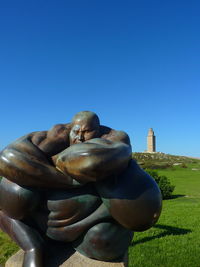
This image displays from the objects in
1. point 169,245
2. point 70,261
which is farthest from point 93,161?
point 169,245

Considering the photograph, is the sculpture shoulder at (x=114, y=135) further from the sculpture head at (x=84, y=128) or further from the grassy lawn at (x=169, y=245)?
the grassy lawn at (x=169, y=245)

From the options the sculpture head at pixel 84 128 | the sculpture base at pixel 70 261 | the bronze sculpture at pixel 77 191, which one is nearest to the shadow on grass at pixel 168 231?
the sculpture base at pixel 70 261

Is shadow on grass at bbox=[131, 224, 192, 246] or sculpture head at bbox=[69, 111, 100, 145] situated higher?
sculpture head at bbox=[69, 111, 100, 145]

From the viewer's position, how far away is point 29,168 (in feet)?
6.09

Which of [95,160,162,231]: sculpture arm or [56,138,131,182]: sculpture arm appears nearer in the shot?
[56,138,131,182]: sculpture arm

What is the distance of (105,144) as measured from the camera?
1859 mm

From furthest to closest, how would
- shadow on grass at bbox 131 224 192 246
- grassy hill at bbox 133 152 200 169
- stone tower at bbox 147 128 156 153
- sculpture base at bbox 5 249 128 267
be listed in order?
stone tower at bbox 147 128 156 153 < grassy hill at bbox 133 152 200 169 < shadow on grass at bbox 131 224 192 246 < sculpture base at bbox 5 249 128 267

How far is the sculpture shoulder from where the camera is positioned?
2.09m

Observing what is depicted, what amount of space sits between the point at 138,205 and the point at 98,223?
34 cm

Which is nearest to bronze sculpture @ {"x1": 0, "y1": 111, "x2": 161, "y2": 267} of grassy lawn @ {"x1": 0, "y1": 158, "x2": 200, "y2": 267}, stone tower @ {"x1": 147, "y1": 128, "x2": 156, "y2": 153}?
grassy lawn @ {"x1": 0, "y1": 158, "x2": 200, "y2": 267}

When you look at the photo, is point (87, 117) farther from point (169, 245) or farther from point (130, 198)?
point (169, 245)

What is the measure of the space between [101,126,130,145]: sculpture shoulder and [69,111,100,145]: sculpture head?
0.08 m

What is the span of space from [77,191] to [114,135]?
489 mm

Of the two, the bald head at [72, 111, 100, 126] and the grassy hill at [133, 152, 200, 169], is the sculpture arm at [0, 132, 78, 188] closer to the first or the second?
the bald head at [72, 111, 100, 126]
